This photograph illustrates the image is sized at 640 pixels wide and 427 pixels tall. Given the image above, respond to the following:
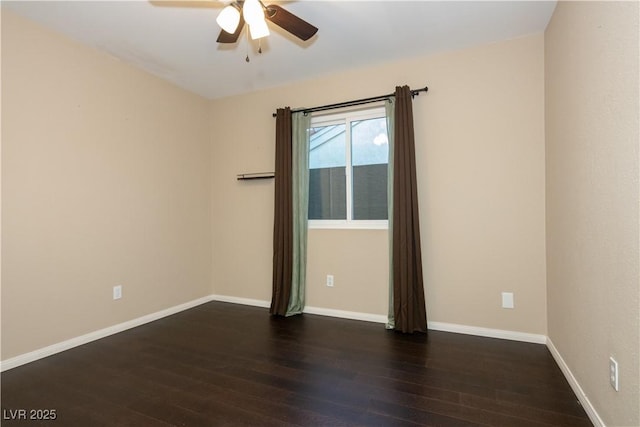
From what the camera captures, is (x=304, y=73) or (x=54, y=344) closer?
(x=54, y=344)

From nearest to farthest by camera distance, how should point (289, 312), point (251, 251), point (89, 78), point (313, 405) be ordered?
point (313, 405) → point (89, 78) → point (289, 312) → point (251, 251)

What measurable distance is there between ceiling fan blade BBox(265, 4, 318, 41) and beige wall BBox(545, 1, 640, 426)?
157 centimetres

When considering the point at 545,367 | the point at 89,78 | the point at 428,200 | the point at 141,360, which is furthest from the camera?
the point at 428,200

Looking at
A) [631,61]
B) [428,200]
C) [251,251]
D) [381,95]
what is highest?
[381,95]

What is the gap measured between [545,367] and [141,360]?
297cm

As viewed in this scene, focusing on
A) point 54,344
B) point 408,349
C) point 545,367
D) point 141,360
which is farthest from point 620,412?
point 54,344

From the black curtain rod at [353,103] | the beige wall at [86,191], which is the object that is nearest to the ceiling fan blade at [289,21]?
the black curtain rod at [353,103]

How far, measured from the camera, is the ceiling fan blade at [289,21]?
1.94 metres

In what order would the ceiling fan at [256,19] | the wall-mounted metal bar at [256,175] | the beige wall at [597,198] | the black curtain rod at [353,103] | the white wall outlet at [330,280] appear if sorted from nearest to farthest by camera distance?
the beige wall at [597,198]
the ceiling fan at [256,19]
the black curtain rod at [353,103]
the white wall outlet at [330,280]
the wall-mounted metal bar at [256,175]

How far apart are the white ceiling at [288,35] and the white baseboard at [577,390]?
8.29 ft

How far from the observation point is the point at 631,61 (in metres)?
1.26

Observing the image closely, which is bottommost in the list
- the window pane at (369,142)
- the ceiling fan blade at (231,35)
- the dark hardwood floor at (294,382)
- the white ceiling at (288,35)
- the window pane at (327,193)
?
the dark hardwood floor at (294,382)

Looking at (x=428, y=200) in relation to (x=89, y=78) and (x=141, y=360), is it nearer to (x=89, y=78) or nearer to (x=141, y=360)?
(x=141, y=360)

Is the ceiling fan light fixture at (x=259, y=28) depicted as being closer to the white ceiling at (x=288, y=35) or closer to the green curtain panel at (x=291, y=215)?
the white ceiling at (x=288, y=35)
